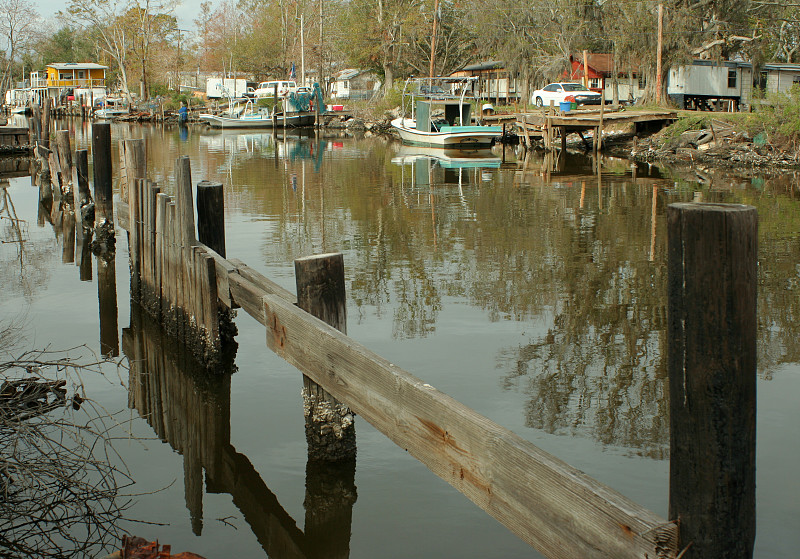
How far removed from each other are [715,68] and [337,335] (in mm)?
51862

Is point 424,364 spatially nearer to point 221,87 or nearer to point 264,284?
point 264,284

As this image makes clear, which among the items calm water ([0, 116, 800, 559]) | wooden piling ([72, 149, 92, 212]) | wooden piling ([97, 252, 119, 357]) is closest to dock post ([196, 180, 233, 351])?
calm water ([0, 116, 800, 559])

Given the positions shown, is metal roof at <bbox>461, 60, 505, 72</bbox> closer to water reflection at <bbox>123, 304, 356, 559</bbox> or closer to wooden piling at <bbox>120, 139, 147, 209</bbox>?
wooden piling at <bbox>120, 139, 147, 209</bbox>

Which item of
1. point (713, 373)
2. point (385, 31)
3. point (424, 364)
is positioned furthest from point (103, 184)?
point (385, 31)

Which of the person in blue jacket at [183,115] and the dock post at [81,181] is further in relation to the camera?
the person in blue jacket at [183,115]

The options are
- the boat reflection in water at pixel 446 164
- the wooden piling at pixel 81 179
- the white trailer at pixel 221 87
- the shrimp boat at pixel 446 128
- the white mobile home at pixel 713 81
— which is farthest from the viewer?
the white trailer at pixel 221 87

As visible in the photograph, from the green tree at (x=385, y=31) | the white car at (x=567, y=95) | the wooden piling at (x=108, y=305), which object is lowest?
the wooden piling at (x=108, y=305)

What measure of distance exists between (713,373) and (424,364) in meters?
5.89

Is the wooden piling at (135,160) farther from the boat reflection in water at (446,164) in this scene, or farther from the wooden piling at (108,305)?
the boat reflection in water at (446,164)

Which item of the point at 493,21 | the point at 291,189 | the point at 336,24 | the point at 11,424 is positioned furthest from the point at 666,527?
the point at 336,24

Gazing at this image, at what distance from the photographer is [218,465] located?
21.9 ft

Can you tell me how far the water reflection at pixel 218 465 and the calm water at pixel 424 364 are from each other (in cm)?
2

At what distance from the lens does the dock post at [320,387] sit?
217 inches

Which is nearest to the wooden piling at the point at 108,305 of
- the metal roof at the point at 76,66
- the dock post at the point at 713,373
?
the dock post at the point at 713,373
